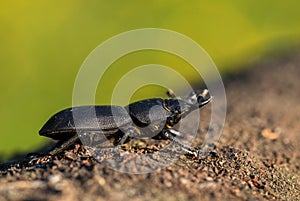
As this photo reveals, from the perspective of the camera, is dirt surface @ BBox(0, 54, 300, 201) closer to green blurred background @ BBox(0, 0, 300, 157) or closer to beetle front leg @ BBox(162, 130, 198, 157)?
beetle front leg @ BBox(162, 130, 198, 157)

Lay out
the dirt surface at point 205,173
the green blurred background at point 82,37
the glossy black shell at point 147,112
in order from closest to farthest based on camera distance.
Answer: the dirt surface at point 205,173, the glossy black shell at point 147,112, the green blurred background at point 82,37

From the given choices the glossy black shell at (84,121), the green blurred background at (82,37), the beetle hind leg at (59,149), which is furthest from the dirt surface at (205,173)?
the green blurred background at (82,37)

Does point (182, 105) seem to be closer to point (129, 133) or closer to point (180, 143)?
point (180, 143)

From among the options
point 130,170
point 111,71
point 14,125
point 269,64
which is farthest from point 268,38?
point 130,170

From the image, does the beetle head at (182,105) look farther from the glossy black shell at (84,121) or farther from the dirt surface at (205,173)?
the glossy black shell at (84,121)

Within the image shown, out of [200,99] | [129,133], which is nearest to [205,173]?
[129,133]

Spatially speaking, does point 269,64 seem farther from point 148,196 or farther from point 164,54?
point 148,196
